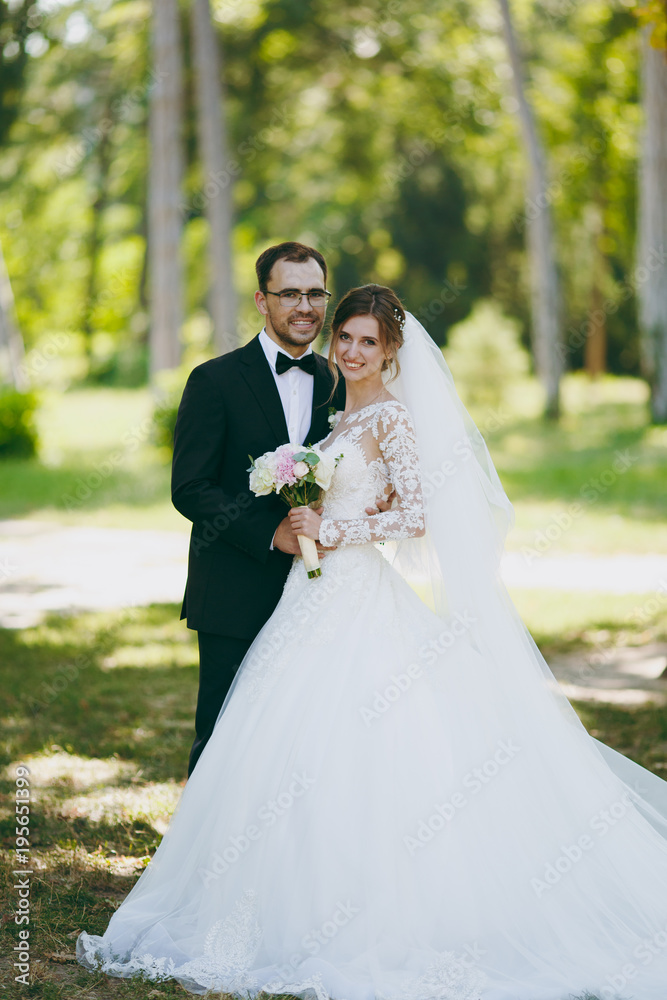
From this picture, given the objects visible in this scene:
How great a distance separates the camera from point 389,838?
3.13m

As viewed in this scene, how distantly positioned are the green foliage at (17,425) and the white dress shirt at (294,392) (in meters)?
13.7

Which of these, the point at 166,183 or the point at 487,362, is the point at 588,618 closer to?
the point at 166,183

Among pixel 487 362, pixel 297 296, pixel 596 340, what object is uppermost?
pixel 596 340

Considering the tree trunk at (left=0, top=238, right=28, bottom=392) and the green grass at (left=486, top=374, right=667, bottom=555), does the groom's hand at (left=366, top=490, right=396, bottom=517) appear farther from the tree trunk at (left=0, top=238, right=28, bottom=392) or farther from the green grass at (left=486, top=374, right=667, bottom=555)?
the tree trunk at (left=0, top=238, right=28, bottom=392)

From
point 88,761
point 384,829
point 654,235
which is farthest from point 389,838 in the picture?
point 654,235

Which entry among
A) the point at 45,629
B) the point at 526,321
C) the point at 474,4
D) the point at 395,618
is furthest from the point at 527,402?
the point at 395,618

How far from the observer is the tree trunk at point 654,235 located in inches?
610

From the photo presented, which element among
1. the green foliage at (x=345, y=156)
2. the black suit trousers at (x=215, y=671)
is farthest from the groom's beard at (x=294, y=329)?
the green foliage at (x=345, y=156)

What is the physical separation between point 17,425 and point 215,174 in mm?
5435

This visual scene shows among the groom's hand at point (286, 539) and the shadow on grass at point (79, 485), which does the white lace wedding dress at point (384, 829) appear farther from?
the shadow on grass at point (79, 485)

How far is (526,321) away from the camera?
3556cm

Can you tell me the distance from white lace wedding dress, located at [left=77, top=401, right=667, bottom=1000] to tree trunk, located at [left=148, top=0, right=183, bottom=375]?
1398cm

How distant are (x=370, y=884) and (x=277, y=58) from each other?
20594 millimetres

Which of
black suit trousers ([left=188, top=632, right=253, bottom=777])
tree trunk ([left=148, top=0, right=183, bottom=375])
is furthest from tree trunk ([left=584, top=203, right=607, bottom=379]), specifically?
black suit trousers ([left=188, top=632, right=253, bottom=777])
